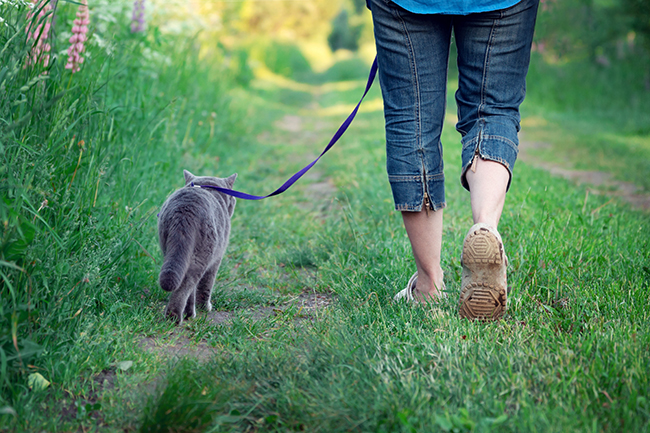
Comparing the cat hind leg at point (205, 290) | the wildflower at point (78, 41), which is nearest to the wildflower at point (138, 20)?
the wildflower at point (78, 41)

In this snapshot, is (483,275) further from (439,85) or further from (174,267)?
(174,267)

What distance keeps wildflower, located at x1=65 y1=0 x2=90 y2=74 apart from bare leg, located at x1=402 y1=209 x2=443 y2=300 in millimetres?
1949

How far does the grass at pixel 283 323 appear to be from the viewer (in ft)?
4.95

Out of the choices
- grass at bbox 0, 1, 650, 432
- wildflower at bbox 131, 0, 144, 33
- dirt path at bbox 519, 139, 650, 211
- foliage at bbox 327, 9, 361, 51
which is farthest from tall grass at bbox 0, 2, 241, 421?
foliage at bbox 327, 9, 361, 51

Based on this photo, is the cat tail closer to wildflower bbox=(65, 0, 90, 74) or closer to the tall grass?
the tall grass

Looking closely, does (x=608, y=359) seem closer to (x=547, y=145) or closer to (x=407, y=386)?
(x=407, y=386)

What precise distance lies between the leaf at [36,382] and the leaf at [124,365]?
26cm

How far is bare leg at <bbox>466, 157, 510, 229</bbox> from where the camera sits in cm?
197

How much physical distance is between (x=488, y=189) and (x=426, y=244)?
1.25ft

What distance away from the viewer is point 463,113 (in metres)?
2.21

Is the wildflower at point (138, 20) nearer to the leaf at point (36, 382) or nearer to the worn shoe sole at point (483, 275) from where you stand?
the leaf at point (36, 382)

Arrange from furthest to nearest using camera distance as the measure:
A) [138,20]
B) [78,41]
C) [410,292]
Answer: [138,20] → [78,41] → [410,292]

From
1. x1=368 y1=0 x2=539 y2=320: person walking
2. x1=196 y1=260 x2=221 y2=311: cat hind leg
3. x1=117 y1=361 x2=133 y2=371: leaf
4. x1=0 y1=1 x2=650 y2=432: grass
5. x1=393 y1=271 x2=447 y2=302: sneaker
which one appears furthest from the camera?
x1=196 y1=260 x2=221 y2=311: cat hind leg

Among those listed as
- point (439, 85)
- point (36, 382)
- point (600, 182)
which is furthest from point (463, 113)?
point (600, 182)
